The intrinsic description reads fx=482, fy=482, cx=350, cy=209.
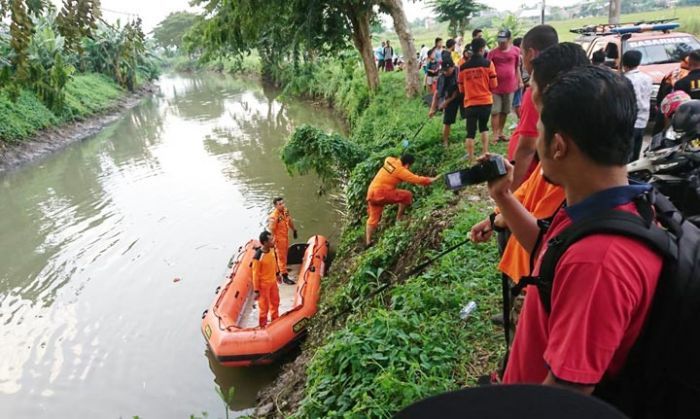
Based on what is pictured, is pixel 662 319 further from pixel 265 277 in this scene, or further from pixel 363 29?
pixel 363 29

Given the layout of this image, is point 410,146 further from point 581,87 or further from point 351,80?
point 351,80

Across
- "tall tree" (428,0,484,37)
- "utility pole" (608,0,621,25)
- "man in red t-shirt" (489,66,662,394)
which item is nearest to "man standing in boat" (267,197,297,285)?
"man in red t-shirt" (489,66,662,394)

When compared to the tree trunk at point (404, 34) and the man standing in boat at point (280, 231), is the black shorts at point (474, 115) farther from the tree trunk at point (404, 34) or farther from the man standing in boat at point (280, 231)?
the tree trunk at point (404, 34)

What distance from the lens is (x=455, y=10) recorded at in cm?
1956

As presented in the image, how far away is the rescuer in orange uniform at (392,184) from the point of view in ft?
23.5

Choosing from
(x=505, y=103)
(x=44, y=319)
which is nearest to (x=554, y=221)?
(x=505, y=103)

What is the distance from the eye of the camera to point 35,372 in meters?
6.86

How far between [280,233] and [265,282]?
5.33 feet

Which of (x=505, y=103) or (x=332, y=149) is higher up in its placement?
(x=505, y=103)

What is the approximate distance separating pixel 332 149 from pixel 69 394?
5970mm

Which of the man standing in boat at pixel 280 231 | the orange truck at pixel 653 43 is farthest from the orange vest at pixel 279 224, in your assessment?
the orange truck at pixel 653 43

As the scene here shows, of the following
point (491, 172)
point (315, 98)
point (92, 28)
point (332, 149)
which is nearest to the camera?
point (491, 172)

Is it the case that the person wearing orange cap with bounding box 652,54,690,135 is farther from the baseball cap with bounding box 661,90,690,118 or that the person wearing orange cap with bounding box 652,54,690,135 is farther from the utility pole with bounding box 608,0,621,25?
the utility pole with bounding box 608,0,621,25

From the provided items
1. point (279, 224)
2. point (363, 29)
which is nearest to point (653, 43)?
point (363, 29)
